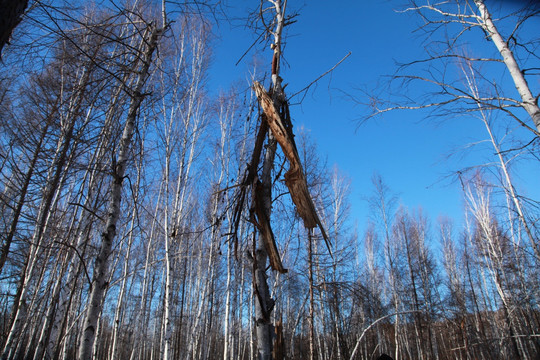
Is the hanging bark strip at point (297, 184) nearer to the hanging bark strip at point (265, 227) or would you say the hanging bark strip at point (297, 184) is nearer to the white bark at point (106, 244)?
the hanging bark strip at point (265, 227)

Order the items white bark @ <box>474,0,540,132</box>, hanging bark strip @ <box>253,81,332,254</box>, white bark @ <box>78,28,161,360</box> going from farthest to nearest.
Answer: white bark @ <box>474,0,540,132</box>
white bark @ <box>78,28,161,360</box>
hanging bark strip @ <box>253,81,332,254</box>

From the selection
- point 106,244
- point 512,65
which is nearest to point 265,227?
point 106,244

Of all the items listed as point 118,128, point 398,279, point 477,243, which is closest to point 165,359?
point 118,128

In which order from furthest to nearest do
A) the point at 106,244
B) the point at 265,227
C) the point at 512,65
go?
the point at 512,65, the point at 106,244, the point at 265,227

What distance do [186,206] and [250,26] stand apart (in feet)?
32.7

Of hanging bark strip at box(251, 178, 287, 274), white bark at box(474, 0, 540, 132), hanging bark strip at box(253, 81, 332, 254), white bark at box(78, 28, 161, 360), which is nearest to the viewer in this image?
hanging bark strip at box(253, 81, 332, 254)

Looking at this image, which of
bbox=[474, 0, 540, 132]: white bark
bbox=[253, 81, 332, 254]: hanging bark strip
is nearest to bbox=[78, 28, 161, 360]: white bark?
bbox=[253, 81, 332, 254]: hanging bark strip

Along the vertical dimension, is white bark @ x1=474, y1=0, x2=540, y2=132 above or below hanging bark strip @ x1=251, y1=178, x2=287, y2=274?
above

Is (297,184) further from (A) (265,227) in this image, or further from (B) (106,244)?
(B) (106,244)

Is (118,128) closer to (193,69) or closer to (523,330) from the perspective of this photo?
(193,69)

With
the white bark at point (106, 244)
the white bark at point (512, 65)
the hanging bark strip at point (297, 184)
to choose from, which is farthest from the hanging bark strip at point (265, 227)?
the white bark at point (512, 65)

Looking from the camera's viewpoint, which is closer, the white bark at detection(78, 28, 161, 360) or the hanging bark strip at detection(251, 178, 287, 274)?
the hanging bark strip at detection(251, 178, 287, 274)

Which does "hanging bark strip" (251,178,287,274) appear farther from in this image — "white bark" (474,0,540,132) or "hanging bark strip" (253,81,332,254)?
"white bark" (474,0,540,132)

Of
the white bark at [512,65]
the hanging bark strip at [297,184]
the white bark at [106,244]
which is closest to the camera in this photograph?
the hanging bark strip at [297,184]
